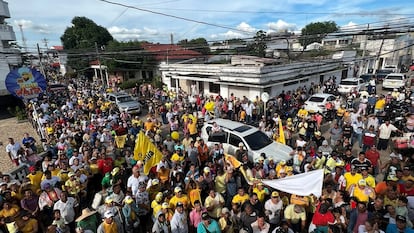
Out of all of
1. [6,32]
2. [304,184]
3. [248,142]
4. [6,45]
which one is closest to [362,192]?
[304,184]

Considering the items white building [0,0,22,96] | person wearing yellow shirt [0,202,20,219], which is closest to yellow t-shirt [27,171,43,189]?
person wearing yellow shirt [0,202,20,219]

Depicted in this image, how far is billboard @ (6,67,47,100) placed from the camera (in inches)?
446

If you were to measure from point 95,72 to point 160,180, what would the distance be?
1514 inches

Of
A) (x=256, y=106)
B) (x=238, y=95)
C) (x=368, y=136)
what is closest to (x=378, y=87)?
(x=238, y=95)

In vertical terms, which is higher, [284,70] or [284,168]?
[284,70]

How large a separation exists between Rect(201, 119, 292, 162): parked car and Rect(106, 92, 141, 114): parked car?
9.59 m

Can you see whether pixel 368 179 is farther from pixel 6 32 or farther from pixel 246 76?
pixel 6 32

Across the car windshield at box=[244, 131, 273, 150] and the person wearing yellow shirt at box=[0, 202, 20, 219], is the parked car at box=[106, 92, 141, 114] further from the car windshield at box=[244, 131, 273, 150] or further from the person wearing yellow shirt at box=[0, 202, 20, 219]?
the person wearing yellow shirt at box=[0, 202, 20, 219]

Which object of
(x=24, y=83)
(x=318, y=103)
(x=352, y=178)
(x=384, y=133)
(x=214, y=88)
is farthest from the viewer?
(x=214, y=88)

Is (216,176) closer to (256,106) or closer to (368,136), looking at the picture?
(368,136)

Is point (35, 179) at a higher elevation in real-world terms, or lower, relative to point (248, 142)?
lower

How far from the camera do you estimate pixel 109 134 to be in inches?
417

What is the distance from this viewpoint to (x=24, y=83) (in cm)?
1163

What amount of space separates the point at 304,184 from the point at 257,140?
341cm
